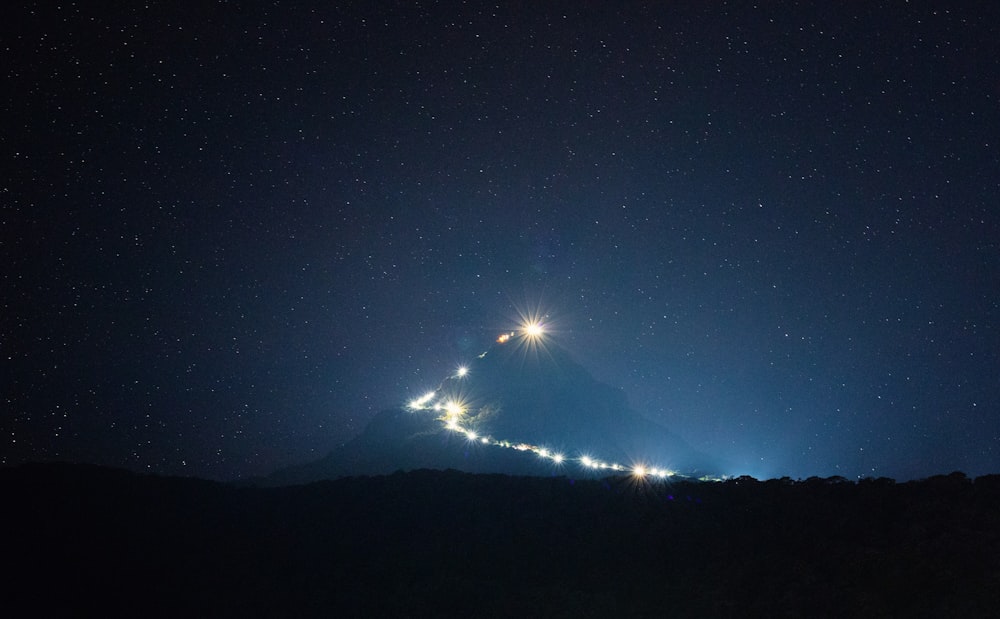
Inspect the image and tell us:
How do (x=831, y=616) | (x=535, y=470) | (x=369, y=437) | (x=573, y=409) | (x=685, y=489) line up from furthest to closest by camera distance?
(x=573, y=409) < (x=369, y=437) < (x=535, y=470) < (x=685, y=489) < (x=831, y=616)

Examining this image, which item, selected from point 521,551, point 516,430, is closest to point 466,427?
point 516,430

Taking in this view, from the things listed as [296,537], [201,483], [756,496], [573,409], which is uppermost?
[573,409]

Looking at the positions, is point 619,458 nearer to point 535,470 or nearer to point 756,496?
point 535,470

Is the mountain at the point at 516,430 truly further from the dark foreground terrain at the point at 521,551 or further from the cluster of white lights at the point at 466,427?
the dark foreground terrain at the point at 521,551

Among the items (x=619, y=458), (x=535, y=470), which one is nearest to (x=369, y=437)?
(x=535, y=470)

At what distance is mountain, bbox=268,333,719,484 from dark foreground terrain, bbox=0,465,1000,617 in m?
29.9

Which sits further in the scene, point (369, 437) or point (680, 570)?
point (369, 437)

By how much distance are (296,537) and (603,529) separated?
11.3 meters

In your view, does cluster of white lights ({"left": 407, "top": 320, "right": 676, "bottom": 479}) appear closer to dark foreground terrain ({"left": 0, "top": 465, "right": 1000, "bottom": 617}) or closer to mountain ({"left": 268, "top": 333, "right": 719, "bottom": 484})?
mountain ({"left": 268, "top": 333, "right": 719, "bottom": 484})

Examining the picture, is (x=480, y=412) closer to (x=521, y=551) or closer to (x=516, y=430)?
(x=516, y=430)

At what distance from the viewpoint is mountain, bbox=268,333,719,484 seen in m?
61.1

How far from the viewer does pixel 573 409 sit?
114m

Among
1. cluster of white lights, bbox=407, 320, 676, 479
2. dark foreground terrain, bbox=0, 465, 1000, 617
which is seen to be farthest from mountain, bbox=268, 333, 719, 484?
dark foreground terrain, bbox=0, 465, 1000, 617

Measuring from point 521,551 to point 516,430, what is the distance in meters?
75.4
